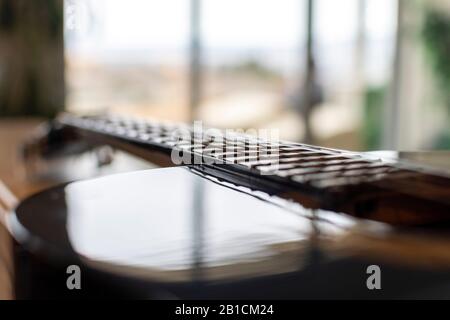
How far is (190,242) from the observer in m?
0.51

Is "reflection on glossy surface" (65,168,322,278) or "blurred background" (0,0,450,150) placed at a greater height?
"blurred background" (0,0,450,150)

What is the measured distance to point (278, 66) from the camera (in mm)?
4102

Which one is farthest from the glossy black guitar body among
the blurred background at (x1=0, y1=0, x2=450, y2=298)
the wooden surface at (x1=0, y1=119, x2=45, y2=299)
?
the blurred background at (x1=0, y1=0, x2=450, y2=298)

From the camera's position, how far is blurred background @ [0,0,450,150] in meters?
3.71

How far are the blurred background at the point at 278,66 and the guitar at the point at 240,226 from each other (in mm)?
2914

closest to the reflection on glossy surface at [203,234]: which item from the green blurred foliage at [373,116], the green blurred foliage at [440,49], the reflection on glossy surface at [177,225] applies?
the reflection on glossy surface at [177,225]

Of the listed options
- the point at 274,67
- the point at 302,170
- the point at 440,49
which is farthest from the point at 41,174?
the point at 440,49

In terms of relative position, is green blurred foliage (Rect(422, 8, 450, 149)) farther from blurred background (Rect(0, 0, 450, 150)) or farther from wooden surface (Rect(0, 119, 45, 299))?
wooden surface (Rect(0, 119, 45, 299))

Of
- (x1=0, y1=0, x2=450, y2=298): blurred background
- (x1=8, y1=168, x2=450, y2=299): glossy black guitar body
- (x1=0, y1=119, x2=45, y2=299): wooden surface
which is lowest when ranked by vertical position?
(x1=0, y1=119, x2=45, y2=299): wooden surface

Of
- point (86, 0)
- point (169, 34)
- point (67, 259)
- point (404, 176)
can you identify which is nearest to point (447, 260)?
point (404, 176)

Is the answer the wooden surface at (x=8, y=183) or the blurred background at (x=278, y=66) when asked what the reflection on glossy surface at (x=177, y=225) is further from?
the blurred background at (x=278, y=66)

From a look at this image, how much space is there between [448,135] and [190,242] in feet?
11.4

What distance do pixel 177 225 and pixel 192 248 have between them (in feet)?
0.24

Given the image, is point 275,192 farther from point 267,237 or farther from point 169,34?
point 169,34
